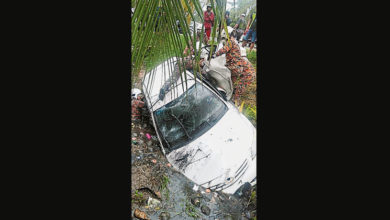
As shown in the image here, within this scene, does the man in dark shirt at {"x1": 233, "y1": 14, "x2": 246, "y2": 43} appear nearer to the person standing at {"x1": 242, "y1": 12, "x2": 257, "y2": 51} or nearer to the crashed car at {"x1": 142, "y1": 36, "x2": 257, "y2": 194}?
the person standing at {"x1": 242, "y1": 12, "x2": 257, "y2": 51}

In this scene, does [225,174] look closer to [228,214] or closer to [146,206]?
[228,214]

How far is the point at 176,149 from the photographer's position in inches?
98.7

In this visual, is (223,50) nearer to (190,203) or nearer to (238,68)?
(238,68)

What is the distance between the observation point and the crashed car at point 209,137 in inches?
97.3

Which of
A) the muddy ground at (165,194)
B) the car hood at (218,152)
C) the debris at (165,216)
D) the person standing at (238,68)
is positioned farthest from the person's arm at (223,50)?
the debris at (165,216)

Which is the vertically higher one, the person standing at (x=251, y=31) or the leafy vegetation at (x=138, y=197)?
the person standing at (x=251, y=31)

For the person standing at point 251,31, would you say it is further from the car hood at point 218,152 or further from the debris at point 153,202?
the debris at point 153,202

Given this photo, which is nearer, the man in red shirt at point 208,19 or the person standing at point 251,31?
the man in red shirt at point 208,19

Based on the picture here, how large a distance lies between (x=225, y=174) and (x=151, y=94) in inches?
32.2

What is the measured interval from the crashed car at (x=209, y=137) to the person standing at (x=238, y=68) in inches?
2.1

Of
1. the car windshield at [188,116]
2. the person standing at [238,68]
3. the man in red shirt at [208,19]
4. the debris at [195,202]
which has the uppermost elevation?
the man in red shirt at [208,19]

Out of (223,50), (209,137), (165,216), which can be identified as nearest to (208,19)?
(223,50)

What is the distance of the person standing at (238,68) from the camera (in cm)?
246

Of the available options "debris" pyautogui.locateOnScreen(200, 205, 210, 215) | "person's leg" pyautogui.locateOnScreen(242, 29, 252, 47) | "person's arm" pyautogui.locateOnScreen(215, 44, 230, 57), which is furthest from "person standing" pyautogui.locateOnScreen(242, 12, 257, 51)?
"debris" pyautogui.locateOnScreen(200, 205, 210, 215)
